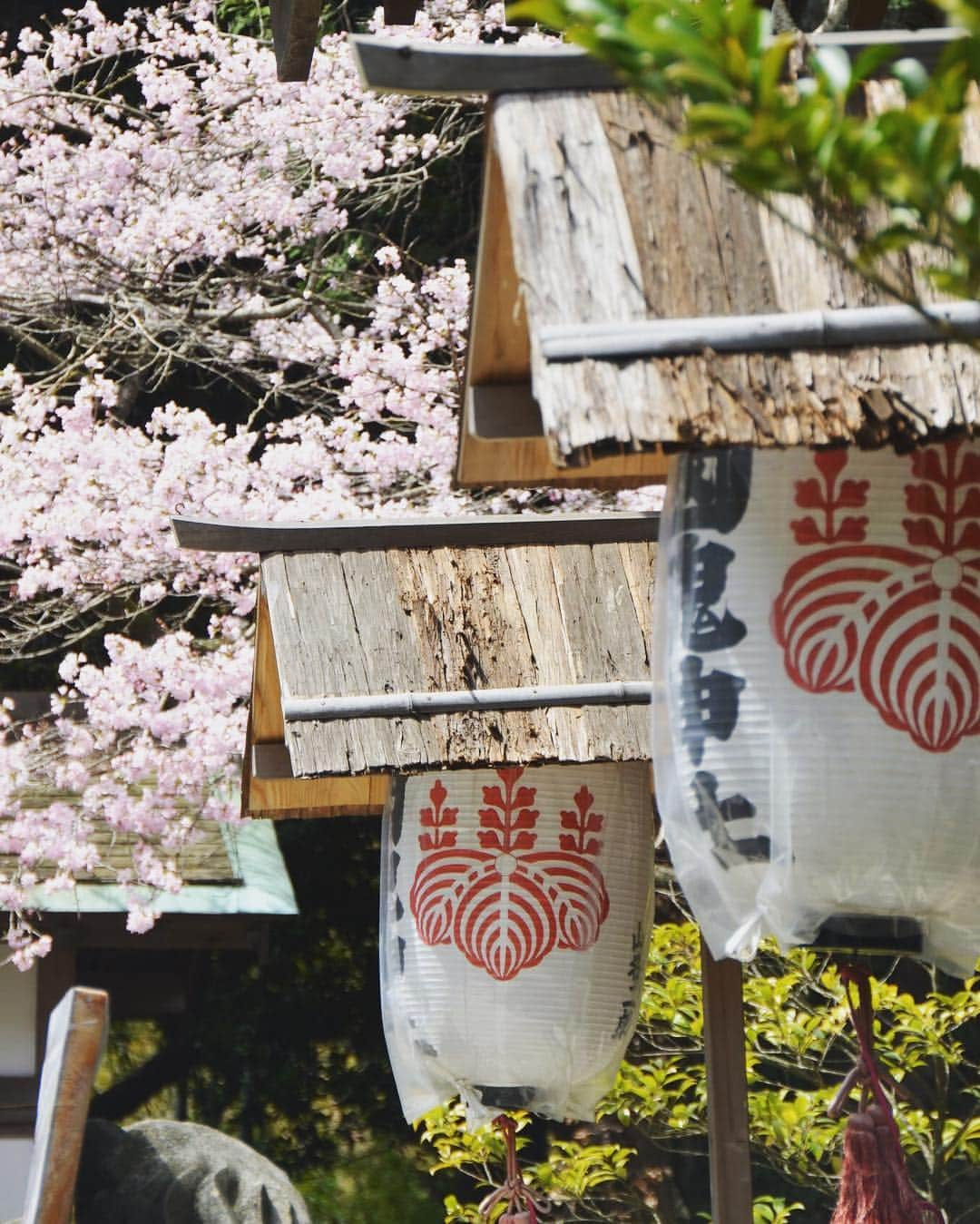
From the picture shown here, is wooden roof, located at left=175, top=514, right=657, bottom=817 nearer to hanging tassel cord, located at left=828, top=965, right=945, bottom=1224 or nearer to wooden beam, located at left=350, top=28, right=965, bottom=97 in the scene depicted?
hanging tassel cord, located at left=828, top=965, right=945, bottom=1224

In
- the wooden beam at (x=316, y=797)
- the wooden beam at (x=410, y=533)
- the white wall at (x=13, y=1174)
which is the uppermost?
the wooden beam at (x=410, y=533)

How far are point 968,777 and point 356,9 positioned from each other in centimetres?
820

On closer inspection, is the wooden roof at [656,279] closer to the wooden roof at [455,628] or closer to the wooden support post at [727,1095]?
the wooden roof at [455,628]

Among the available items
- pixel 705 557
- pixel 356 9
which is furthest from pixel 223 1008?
pixel 705 557

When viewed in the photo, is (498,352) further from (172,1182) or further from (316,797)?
(172,1182)

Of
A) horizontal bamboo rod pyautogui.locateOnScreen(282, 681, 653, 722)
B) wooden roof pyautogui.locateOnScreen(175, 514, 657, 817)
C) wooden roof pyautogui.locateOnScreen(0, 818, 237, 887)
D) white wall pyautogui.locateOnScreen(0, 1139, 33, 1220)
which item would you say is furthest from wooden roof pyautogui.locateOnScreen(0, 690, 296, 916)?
horizontal bamboo rod pyautogui.locateOnScreen(282, 681, 653, 722)

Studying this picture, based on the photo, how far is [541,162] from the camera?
2.09m

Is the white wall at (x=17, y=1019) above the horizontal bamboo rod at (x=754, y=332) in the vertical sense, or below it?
below

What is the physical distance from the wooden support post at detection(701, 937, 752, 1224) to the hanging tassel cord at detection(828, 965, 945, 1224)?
46.2 inches

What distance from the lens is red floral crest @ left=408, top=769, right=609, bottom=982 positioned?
3.48 metres

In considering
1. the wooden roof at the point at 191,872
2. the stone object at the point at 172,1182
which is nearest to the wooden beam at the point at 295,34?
the wooden roof at the point at 191,872

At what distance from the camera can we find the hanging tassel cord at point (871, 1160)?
8.67 feet

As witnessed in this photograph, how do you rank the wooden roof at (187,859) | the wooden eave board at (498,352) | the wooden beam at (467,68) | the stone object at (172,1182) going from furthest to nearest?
1. the wooden roof at (187,859)
2. the stone object at (172,1182)
3. the wooden eave board at (498,352)
4. the wooden beam at (467,68)

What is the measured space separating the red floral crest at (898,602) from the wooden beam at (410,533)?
149cm
